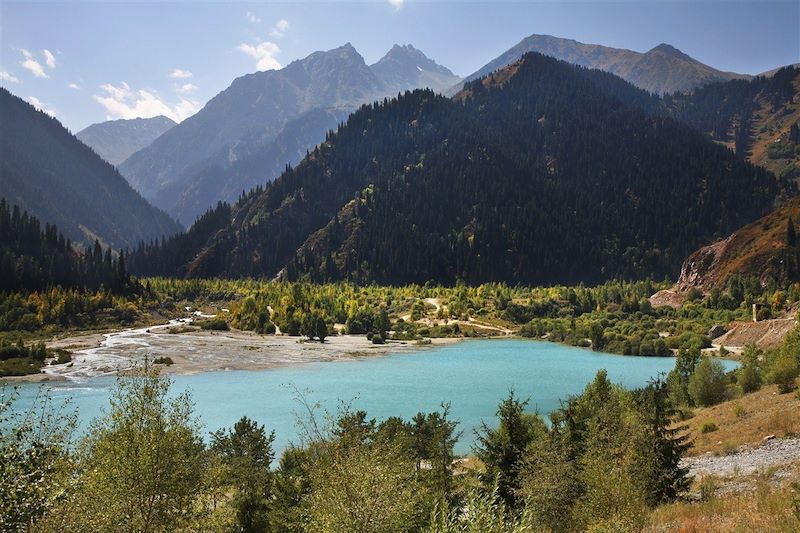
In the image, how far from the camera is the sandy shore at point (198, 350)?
81688mm

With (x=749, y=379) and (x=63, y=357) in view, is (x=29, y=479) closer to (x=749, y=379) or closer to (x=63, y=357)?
(x=749, y=379)

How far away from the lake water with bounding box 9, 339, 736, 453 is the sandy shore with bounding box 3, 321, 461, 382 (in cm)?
447

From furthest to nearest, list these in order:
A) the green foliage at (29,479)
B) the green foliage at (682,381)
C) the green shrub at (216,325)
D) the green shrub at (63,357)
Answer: the green shrub at (216,325) → the green shrub at (63,357) → the green foliage at (682,381) → the green foliage at (29,479)

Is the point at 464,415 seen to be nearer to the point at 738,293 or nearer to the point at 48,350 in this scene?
the point at 48,350

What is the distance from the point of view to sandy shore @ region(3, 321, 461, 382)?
81688 mm

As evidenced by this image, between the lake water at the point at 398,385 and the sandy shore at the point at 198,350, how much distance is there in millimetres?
4474

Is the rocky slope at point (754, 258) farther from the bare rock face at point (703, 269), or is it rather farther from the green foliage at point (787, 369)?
the green foliage at point (787, 369)

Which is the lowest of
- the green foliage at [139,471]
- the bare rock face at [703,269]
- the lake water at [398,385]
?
the lake water at [398,385]

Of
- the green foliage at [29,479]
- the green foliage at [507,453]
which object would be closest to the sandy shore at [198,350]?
the green foliage at [507,453]

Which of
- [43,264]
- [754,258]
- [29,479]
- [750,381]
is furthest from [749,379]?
[43,264]

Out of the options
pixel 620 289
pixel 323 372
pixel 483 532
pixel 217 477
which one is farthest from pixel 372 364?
pixel 620 289

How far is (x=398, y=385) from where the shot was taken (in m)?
78.0

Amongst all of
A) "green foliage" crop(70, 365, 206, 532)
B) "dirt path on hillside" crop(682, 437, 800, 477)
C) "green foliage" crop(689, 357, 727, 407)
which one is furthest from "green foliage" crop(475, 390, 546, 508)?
"green foliage" crop(689, 357, 727, 407)

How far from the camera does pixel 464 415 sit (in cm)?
5953
